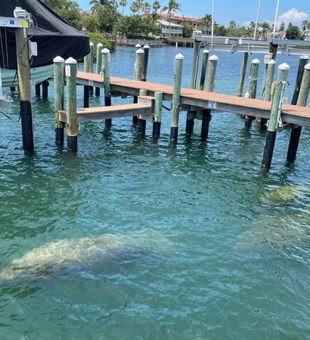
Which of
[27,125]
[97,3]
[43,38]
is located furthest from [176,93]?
[97,3]

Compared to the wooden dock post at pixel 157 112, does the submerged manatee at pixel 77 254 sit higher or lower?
lower

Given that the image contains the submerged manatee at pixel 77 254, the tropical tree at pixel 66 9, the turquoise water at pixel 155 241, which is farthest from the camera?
the tropical tree at pixel 66 9

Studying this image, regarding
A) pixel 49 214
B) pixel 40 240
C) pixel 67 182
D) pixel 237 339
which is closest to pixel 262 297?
pixel 237 339

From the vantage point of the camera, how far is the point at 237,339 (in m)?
6.30

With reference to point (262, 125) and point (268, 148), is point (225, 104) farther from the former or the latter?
point (262, 125)

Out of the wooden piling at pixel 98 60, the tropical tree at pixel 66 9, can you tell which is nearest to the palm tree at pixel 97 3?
the tropical tree at pixel 66 9

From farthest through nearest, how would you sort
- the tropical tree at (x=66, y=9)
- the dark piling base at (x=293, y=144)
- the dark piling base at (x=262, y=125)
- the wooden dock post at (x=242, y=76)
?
the tropical tree at (x=66, y=9), the wooden dock post at (x=242, y=76), the dark piling base at (x=262, y=125), the dark piling base at (x=293, y=144)

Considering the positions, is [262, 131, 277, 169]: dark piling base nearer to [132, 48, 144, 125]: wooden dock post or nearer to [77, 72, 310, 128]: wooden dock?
[77, 72, 310, 128]: wooden dock

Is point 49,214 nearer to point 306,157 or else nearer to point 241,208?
point 241,208

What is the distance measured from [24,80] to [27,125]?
4.50 feet

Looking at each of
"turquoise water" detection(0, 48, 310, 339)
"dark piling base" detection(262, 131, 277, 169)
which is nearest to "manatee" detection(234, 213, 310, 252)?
"turquoise water" detection(0, 48, 310, 339)

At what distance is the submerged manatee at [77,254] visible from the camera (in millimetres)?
7461

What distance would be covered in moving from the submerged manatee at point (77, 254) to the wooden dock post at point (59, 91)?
584 cm

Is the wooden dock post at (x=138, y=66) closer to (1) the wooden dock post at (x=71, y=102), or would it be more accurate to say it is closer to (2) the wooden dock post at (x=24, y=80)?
(1) the wooden dock post at (x=71, y=102)
